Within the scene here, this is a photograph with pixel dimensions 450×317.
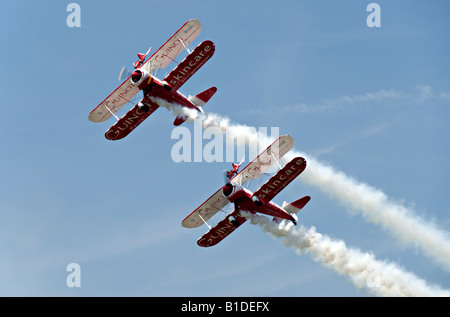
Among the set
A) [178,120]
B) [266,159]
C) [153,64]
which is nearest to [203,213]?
[266,159]

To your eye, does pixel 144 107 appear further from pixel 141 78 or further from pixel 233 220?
pixel 233 220

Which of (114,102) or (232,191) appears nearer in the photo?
(232,191)

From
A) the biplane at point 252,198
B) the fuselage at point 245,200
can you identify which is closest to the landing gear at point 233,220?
the biplane at point 252,198

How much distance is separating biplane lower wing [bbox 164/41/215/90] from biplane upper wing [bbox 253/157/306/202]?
8.84m

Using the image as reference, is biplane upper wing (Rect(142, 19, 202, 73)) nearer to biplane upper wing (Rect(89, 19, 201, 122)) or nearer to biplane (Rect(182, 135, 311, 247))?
biplane upper wing (Rect(89, 19, 201, 122))

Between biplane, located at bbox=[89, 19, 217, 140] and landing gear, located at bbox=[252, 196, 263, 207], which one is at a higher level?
biplane, located at bbox=[89, 19, 217, 140]

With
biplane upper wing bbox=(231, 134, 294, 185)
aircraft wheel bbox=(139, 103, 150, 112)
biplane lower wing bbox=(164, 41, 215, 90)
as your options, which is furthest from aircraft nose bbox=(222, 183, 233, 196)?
aircraft wheel bbox=(139, 103, 150, 112)

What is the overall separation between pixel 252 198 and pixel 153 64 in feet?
36.1

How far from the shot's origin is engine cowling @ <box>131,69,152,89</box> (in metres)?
71.1

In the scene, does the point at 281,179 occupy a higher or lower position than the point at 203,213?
higher

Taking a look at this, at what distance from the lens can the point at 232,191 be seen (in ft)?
228
